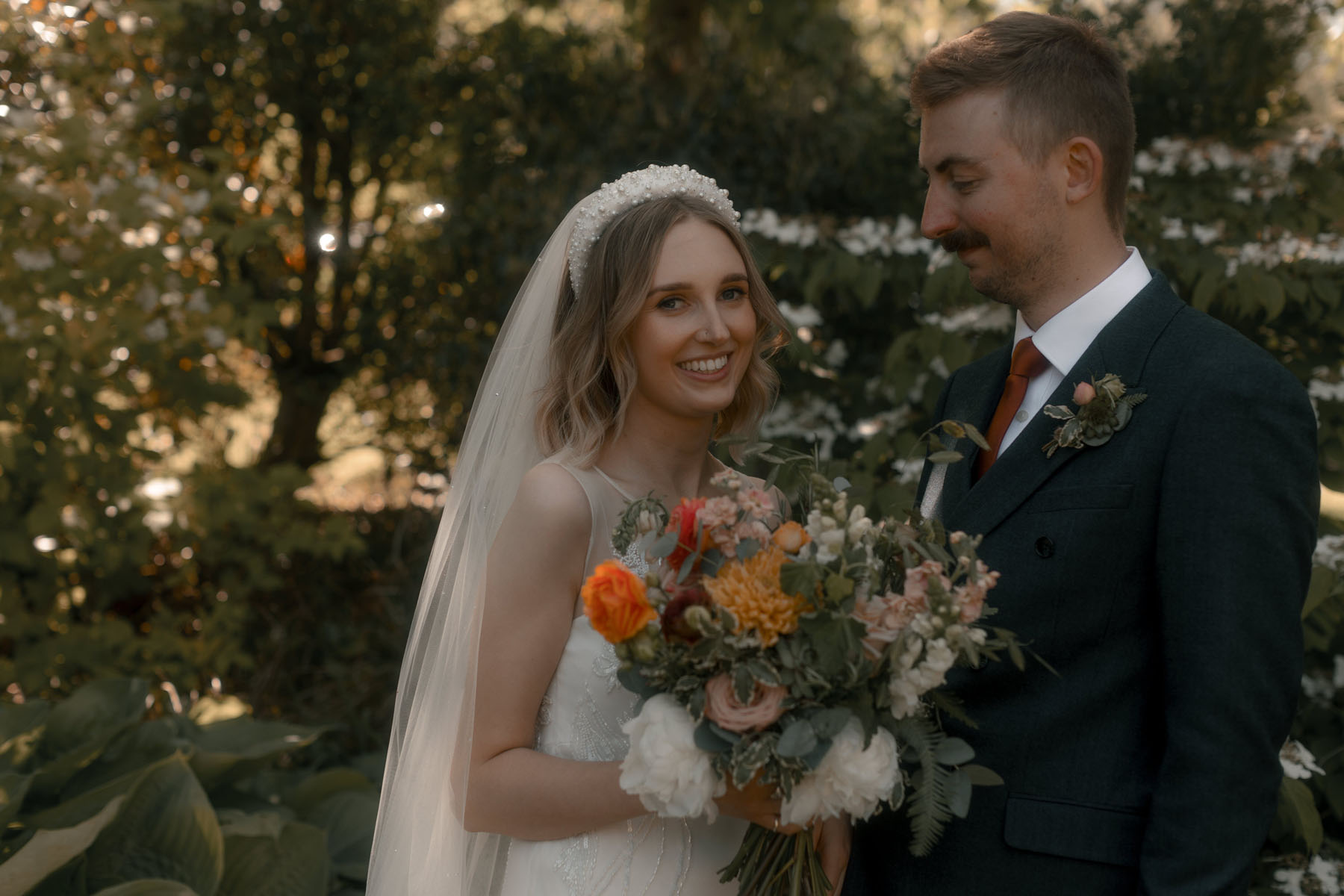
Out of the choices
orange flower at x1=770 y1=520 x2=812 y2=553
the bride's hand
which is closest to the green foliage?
the bride's hand

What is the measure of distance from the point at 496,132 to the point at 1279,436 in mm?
5570

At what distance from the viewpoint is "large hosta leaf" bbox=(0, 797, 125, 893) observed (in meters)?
2.66

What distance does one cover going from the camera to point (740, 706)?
1608 millimetres

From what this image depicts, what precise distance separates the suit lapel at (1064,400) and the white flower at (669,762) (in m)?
0.67

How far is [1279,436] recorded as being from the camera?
168cm

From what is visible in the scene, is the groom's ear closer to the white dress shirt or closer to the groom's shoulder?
the white dress shirt

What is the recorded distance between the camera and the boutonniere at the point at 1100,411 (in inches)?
71.4

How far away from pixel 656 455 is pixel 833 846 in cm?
94

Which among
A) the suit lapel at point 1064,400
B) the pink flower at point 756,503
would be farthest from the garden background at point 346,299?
the pink flower at point 756,503

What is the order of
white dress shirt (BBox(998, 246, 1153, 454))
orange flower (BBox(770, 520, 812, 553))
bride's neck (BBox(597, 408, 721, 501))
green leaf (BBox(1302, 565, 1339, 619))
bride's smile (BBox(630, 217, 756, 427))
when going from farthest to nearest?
1. green leaf (BBox(1302, 565, 1339, 619))
2. bride's neck (BBox(597, 408, 721, 501))
3. bride's smile (BBox(630, 217, 756, 427))
4. white dress shirt (BBox(998, 246, 1153, 454))
5. orange flower (BBox(770, 520, 812, 553))

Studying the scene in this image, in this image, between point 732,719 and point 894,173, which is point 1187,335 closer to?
point 732,719

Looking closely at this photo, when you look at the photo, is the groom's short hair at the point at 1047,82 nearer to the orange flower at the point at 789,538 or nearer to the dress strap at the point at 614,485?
the orange flower at the point at 789,538

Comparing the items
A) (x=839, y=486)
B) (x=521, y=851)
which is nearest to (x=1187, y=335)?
(x=839, y=486)

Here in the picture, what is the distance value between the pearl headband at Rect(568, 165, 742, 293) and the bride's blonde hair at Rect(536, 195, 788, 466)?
2cm
